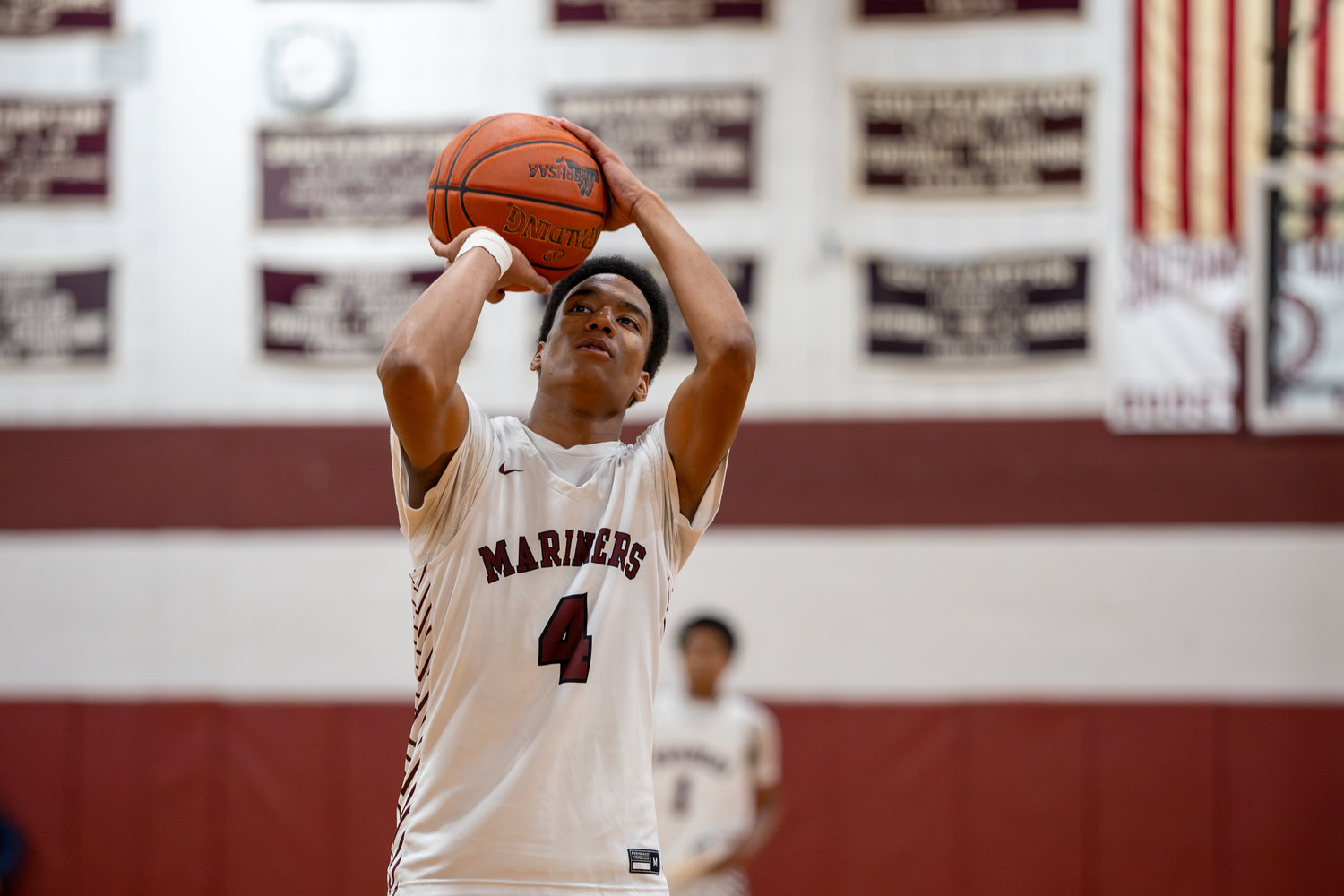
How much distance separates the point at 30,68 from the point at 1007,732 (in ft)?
21.0

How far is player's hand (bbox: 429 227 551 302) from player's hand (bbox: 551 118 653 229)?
0.22m

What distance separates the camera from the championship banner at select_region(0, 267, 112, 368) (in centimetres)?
669

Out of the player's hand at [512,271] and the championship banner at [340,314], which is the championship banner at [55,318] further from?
the player's hand at [512,271]

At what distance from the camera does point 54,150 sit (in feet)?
22.0

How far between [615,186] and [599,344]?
0.37 m

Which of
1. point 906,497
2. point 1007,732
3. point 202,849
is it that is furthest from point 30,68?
point 1007,732

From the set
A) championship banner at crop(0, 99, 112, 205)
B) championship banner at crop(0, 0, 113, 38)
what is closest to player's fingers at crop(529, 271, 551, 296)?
championship banner at crop(0, 99, 112, 205)

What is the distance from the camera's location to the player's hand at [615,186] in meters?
2.52

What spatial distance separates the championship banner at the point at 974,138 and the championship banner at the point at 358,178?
2296 millimetres

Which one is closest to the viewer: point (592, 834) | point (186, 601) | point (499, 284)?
point (592, 834)

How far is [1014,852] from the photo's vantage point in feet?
20.1

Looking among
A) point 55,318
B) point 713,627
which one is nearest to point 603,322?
point 713,627

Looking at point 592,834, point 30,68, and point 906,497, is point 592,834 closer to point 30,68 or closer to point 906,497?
point 906,497

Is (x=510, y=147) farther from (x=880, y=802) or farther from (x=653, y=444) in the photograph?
(x=880, y=802)
